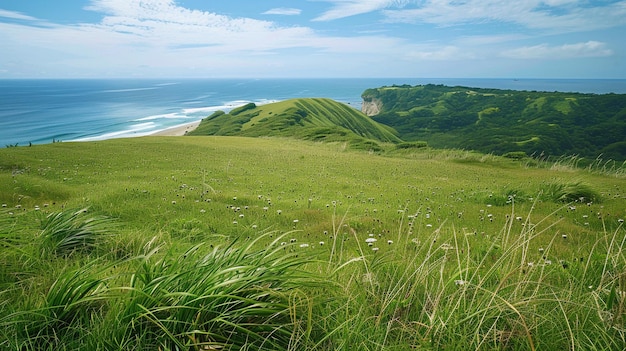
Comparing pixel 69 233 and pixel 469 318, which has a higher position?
pixel 69 233

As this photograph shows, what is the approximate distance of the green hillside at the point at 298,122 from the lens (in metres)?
88.5

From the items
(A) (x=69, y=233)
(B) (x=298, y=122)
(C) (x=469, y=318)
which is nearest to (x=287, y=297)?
(C) (x=469, y=318)

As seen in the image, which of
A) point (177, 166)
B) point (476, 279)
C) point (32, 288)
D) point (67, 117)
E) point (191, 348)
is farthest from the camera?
point (67, 117)

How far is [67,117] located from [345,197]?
678 feet

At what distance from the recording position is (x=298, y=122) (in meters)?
116

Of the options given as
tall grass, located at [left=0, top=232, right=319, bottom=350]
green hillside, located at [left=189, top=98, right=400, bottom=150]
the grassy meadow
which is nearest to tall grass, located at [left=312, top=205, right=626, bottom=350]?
the grassy meadow

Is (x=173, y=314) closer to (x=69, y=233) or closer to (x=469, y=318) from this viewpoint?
(x=469, y=318)

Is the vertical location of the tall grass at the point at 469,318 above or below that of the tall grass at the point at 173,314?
below

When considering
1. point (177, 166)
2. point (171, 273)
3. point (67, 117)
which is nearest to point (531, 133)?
point (177, 166)

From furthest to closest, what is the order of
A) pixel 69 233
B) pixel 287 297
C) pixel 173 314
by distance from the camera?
pixel 69 233 → pixel 287 297 → pixel 173 314

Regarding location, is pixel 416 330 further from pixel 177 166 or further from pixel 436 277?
pixel 177 166

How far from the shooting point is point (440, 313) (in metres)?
3.37

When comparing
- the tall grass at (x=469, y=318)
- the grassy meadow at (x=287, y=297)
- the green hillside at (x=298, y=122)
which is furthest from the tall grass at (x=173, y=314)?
the green hillside at (x=298, y=122)

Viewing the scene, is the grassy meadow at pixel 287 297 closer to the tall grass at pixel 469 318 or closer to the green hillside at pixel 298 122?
the tall grass at pixel 469 318
